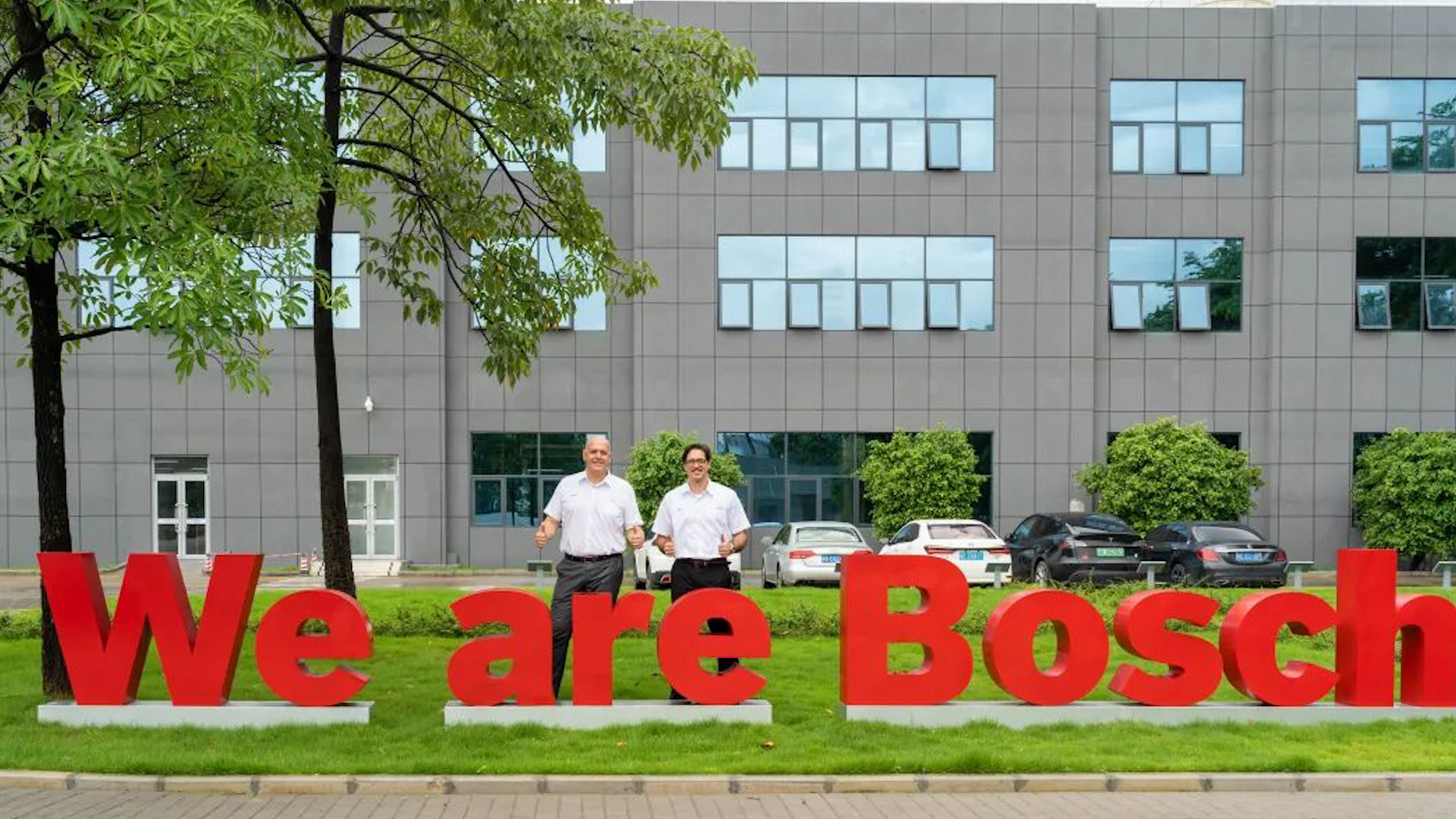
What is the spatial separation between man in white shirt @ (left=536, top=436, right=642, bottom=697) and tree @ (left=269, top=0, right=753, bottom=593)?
2.70 meters

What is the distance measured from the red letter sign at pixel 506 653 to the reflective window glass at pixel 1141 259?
26.0 meters

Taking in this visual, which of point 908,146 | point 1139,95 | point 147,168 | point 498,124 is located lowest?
point 147,168

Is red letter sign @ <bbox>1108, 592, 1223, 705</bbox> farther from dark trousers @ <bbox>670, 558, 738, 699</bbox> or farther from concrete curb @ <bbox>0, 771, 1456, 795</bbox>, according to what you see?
dark trousers @ <bbox>670, 558, 738, 699</bbox>

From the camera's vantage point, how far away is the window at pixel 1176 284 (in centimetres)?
3294

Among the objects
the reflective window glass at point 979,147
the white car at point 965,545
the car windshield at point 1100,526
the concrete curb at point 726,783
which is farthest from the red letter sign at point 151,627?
the reflective window glass at point 979,147

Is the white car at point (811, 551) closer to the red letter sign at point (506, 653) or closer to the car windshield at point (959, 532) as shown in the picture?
the car windshield at point (959, 532)

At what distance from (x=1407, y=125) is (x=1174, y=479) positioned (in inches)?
444

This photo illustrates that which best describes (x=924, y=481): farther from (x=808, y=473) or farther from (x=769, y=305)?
(x=769, y=305)

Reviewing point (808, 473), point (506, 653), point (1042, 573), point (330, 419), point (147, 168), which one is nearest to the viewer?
point (147, 168)

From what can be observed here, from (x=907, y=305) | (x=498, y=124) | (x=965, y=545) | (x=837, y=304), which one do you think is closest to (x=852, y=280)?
(x=837, y=304)

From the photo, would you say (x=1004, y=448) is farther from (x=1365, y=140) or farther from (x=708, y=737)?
(x=708, y=737)

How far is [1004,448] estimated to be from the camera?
32.6 metres

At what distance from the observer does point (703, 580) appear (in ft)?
33.6

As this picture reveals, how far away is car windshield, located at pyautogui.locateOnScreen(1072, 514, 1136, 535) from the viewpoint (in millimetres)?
24078
